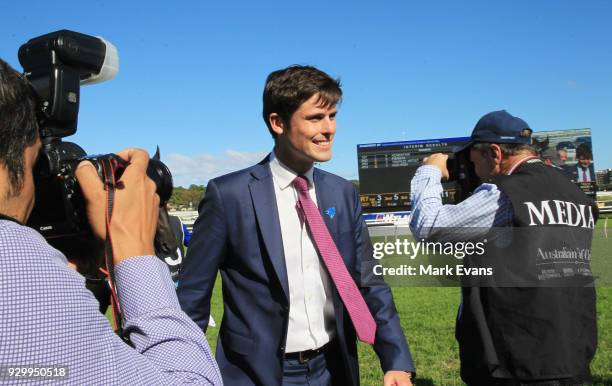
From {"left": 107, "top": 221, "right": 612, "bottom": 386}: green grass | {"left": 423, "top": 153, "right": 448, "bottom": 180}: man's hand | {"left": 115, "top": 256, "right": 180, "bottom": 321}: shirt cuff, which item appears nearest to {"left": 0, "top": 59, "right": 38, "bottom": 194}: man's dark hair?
{"left": 115, "top": 256, "right": 180, "bottom": 321}: shirt cuff

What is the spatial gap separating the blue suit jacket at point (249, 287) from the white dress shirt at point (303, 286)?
0.19 feet

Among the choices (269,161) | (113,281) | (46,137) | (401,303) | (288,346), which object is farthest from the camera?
(401,303)

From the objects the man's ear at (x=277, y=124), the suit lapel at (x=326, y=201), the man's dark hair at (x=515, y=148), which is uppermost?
the man's ear at (x=277, y=124)

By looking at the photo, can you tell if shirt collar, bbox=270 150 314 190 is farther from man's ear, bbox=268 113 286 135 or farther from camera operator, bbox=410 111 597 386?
camera operator, bbox=410 111 597 386

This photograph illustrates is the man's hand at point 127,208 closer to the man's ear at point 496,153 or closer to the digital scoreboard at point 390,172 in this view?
the man's ear at point 496,153

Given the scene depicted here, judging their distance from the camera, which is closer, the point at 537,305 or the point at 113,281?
the point at 113,281

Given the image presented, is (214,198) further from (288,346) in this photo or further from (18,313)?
(18,313)

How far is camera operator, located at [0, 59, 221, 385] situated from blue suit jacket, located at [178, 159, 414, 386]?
120 cm

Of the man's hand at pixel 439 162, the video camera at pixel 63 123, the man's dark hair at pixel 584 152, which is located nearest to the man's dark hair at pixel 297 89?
the man's hand at pixel 439 162

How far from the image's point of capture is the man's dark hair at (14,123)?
87cm

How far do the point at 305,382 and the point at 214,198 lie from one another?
2.83ft

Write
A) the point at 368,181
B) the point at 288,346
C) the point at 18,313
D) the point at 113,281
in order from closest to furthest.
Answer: the point at 18,313
the point at 113,281
the point at 288,346
the point at 368,181

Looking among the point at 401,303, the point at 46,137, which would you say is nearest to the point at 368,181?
the point at 401,303

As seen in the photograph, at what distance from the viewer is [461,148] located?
2.69 meters
